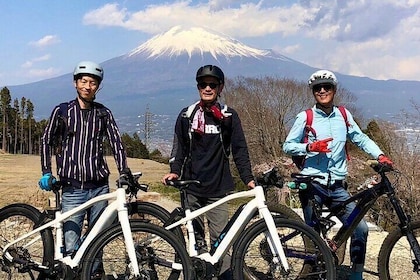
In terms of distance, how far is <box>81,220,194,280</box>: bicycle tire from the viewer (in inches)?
138

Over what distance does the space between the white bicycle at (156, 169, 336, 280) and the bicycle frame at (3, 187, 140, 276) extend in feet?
1.48

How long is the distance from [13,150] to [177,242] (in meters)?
61.6

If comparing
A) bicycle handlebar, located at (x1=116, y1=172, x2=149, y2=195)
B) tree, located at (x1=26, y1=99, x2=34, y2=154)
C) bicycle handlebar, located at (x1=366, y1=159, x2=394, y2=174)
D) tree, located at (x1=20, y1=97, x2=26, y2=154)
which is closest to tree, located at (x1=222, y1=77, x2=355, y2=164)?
bicycle handlebar, located at (x1=366, y1=159, x2=394, y2=174)

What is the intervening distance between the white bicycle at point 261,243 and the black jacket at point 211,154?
6.8 inches

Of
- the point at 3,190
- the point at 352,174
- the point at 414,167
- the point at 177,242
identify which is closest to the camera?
the point at 177,242

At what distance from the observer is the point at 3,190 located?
14703mm

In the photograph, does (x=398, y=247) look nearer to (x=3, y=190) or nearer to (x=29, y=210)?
(x=29, y=210)

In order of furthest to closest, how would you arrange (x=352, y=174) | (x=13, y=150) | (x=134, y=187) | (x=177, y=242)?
(x=13, y=150)
(x=352, y=174)
(x=134, y=187)
(x=177, y=242)

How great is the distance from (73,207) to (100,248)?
0.56 metres

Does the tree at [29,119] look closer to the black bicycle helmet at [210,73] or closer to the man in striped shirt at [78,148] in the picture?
the man in striped shirt at [78,148]

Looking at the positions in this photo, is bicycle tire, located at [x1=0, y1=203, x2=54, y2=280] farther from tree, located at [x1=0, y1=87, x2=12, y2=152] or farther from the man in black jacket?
tree, located at [x1=0, y1=87, x2=12, y2=152]

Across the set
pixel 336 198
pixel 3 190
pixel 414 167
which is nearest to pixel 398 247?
pixel 336 198

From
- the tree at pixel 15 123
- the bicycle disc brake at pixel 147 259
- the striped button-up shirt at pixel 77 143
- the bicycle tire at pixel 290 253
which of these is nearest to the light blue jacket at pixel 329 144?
the bicycle tire at pixel 290 253

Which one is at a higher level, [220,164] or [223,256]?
[220,164]
